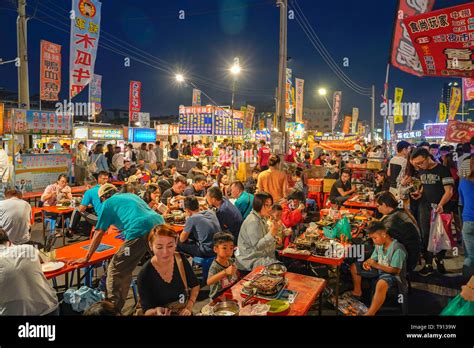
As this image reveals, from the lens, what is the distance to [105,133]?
2116cm

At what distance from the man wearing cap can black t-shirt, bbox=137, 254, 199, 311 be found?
57.3 inches

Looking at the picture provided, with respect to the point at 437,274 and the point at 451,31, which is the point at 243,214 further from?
the point at 451,31

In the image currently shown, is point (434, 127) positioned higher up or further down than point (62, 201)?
higher up

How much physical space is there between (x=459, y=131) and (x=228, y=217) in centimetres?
949

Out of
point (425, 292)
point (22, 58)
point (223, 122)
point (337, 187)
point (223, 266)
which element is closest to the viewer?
point (223, 266)

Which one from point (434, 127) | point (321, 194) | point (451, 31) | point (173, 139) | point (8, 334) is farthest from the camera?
point (434, 127)

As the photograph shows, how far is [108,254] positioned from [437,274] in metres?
6.27

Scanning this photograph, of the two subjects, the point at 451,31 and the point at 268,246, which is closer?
the point at 268,246

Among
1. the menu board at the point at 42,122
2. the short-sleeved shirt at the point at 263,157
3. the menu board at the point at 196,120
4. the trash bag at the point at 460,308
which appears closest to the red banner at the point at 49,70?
the menu board at the point at 42,122

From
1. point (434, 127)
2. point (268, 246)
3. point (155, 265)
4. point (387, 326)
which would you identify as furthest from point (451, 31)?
point (434, 127)

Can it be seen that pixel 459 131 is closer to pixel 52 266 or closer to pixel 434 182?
pixel 434 182

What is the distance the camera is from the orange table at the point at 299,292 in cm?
330

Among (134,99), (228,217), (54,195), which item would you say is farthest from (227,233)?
(134,99)

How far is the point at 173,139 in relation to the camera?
33531 mm
